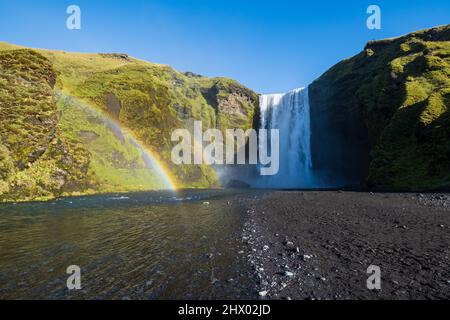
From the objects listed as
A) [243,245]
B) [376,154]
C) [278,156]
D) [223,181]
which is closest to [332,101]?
[278,156]

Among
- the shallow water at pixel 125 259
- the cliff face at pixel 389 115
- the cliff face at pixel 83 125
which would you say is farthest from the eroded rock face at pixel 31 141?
the cliff face at pixel 389 115

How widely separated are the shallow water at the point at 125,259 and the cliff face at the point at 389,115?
3647 cm

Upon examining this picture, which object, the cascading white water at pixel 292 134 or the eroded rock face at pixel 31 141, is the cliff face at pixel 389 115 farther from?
the eroded rock face at pixel 31 141

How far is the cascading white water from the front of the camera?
300 feet

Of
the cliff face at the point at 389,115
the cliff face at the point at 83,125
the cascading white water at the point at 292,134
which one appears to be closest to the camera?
the cliff face at the point at 389,115

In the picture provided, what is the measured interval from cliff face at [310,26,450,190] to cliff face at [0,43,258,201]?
41180 mm

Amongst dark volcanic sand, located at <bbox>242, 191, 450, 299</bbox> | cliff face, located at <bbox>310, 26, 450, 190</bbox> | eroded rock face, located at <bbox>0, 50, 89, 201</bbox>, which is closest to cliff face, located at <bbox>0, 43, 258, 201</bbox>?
eroded rock face, located at <bbox>0, 50, 89, 201</bbox>

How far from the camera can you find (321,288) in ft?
29.3

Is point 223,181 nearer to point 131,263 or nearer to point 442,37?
point 442,37

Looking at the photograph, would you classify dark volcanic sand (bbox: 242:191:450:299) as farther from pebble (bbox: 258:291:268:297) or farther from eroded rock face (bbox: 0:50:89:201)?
eroded rock face (bbox: 0:50:89:201)

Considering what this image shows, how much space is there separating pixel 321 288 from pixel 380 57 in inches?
3340

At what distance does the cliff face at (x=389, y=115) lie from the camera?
44375mm

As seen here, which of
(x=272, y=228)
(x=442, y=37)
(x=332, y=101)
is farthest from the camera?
(x=332, y=101)

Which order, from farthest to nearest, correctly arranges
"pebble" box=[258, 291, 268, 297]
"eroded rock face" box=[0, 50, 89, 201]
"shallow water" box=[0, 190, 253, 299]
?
"eroded rock face" box=[0, 50, 89, 201]
"shallow water" box=[0, 190, 253, 299]
"pebble" box=[258, 291, 268, 297]
